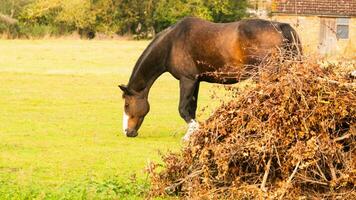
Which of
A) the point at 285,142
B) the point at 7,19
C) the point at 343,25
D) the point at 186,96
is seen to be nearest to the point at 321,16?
the point at 343,25

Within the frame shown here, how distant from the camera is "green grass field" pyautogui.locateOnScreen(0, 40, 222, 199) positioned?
436 inches

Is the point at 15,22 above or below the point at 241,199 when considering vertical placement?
below

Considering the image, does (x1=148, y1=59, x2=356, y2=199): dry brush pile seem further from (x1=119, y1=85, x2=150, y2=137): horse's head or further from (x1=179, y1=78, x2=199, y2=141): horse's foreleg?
A: (x1=119, y1=85, x2=150, y2=137): horse's head

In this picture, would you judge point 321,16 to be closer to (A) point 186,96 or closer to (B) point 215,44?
(B) point 215,44

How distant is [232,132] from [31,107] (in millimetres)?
13534

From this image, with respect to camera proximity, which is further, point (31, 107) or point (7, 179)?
point (31, 107)

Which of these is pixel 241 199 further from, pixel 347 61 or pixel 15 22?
pixel 15 22

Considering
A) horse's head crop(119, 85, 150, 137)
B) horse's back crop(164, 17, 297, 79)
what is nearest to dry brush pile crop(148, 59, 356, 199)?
horse's back crop(164, 17, 297, 79)

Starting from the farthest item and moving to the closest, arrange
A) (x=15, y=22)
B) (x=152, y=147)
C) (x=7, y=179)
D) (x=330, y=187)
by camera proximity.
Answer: (x=15, y=22)
(x=152, y=147)
(x=7, y=179)
(x=330, y=187)

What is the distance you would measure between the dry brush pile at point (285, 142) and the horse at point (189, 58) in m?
6.75

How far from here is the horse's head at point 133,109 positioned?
17.2m

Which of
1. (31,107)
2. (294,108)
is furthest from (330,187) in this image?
(31,107)

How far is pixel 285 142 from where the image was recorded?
31.5 ft

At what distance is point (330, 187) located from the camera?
31.6 feet
